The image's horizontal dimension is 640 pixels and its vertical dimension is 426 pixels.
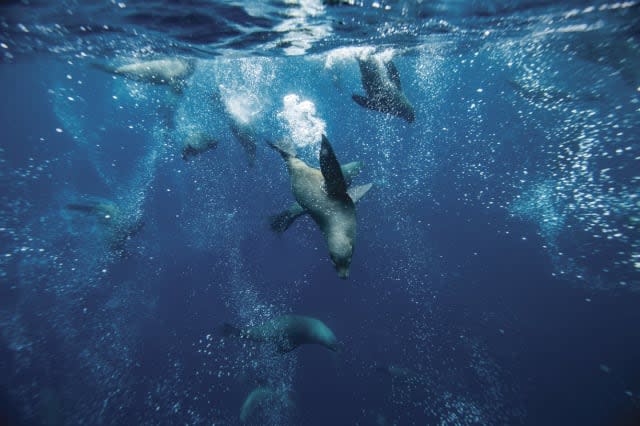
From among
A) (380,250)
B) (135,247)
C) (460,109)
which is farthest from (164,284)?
(460,109)

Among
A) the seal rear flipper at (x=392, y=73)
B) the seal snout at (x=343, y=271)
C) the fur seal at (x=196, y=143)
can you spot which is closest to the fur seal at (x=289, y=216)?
the seal snout at (x=343, y=271)

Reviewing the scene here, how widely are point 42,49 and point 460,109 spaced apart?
51.6 metres

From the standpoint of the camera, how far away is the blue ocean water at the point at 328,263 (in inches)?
417

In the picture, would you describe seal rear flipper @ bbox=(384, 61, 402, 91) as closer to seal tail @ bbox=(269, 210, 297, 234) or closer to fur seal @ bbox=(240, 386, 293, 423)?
seal tail @ bbox=(269, 210, 297, 234)

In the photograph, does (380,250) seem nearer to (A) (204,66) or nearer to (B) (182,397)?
(B) (182,397)

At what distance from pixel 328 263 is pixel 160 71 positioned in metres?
11.0

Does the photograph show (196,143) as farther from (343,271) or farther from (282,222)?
(343,271)

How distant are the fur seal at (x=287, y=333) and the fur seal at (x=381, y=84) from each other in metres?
6.23

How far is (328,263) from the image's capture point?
14969 millimetres

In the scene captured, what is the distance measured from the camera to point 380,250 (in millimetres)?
15773

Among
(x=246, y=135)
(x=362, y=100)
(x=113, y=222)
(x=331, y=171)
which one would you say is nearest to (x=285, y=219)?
(x=331, y=171)

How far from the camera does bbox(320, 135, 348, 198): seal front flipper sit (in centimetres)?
275

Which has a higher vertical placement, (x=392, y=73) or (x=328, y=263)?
(x=392, y=73)

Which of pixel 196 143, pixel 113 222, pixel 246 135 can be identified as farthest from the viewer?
pixel 113 222
